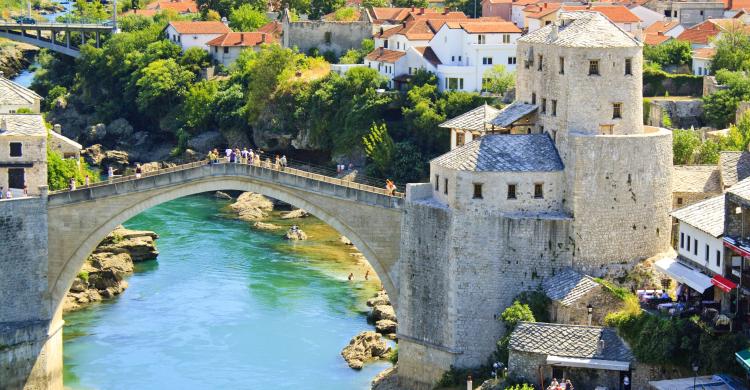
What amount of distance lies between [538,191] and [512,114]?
399cm

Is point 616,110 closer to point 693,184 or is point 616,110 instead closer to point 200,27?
point 693,184

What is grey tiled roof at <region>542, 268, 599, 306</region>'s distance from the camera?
50.6 m

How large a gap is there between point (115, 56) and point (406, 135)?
35.1m

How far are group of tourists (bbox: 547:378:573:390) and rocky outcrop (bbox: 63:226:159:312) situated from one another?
90.7 feet

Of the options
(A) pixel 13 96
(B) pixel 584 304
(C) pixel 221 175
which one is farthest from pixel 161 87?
(B) pixel 584 304

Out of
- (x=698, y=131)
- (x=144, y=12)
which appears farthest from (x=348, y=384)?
(x=144, y=12)

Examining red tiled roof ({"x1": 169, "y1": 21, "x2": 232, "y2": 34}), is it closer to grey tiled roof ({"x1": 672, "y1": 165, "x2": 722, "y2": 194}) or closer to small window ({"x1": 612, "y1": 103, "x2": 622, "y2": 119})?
grey tiled roof ({"x1": 672, "y1": 165, "x2": 722, "y2": 194})

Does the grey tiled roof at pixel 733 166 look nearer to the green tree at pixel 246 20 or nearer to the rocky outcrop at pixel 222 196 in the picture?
the rocky outcrop at pixel 222 196

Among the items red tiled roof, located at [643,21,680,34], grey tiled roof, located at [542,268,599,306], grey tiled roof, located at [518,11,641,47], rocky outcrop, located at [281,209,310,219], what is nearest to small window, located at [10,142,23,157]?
grey tiled roof, located at [518,11,641,47]

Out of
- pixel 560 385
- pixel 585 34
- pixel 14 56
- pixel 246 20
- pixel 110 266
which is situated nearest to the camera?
pixel 560 385

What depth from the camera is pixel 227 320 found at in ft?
216

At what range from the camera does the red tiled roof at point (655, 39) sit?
3693 inches

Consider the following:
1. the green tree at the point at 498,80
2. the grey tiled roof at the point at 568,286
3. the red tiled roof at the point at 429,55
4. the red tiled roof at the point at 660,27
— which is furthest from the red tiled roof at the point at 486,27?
the grey tiled roof at the point at 568,286

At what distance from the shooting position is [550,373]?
4841 cm
